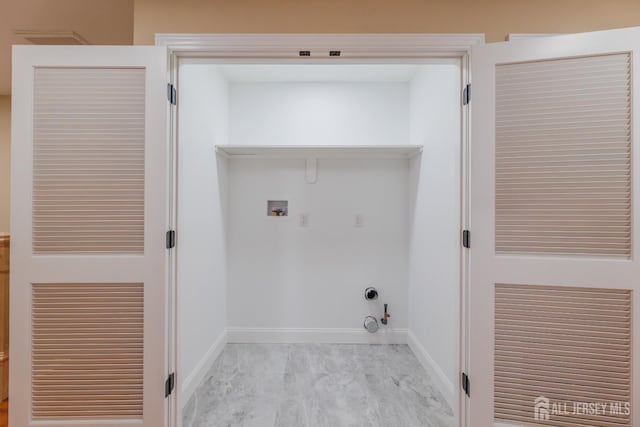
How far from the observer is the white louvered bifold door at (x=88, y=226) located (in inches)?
57.2

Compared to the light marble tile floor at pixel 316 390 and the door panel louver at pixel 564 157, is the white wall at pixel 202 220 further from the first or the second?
the door panel louver at pixel 564 157

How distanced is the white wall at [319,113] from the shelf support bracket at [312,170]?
183 mm

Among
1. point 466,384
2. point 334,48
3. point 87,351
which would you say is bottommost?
point 466,384

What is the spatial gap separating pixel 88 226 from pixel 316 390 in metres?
1.83

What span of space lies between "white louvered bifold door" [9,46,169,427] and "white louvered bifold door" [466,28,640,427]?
158 centimetres

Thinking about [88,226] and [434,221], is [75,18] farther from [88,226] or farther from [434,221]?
[434,221]

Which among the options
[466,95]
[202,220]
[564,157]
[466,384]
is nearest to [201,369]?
[202,220]

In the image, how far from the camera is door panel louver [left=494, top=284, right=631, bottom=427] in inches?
53.1

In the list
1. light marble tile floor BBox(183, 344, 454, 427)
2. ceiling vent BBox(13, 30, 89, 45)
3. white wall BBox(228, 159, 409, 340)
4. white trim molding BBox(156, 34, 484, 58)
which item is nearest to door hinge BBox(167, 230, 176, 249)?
white trim molding BBox(156, 34, 484, 58)

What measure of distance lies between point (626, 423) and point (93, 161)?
9.03 ft

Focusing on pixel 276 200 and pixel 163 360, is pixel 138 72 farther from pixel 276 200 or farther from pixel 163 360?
pixel 276 200

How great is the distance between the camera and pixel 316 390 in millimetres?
2219

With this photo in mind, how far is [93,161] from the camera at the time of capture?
146 centimetres

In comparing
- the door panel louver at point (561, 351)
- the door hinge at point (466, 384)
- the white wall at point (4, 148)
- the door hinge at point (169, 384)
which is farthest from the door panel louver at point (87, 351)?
the white wall at point (4, 148)
